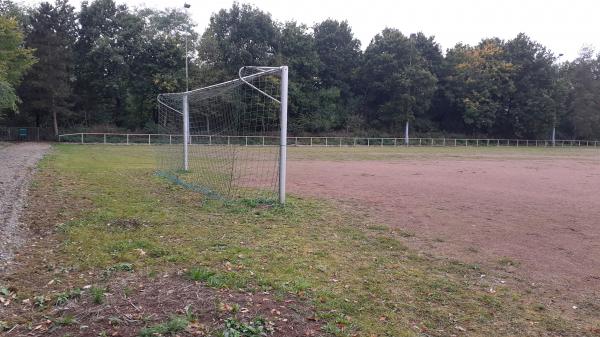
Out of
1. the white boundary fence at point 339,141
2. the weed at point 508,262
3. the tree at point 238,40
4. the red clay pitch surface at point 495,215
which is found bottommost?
the weed at point 508,262

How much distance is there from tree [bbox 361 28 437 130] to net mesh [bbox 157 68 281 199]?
37943 millimetres

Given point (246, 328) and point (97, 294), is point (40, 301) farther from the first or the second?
point (246, 328)

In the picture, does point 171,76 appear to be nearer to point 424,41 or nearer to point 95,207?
point 424,41

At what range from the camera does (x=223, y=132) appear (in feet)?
45.3

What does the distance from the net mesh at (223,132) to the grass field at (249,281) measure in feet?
11.7

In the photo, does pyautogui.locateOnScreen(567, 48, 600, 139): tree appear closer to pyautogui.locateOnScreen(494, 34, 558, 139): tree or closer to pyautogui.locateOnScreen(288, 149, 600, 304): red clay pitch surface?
pyautogui.locateOnScreen(494, 34, 558, 139): tree

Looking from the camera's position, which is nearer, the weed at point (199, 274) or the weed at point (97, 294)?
the weed at point (97, 294)

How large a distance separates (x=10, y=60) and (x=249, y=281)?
1209 inches

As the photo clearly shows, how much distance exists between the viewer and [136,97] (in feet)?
147

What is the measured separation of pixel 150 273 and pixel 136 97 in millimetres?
42856

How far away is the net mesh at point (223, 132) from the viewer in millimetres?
11922

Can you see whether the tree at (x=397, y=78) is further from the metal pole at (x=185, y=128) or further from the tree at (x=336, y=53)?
the metal pole at (x=185, y=128)

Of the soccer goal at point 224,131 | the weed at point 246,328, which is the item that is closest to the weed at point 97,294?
the weed at point 246,328

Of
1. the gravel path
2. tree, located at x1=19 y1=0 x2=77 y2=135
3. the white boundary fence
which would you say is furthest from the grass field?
tree, located at x1=19 y1=0 x2=77 y2=135
